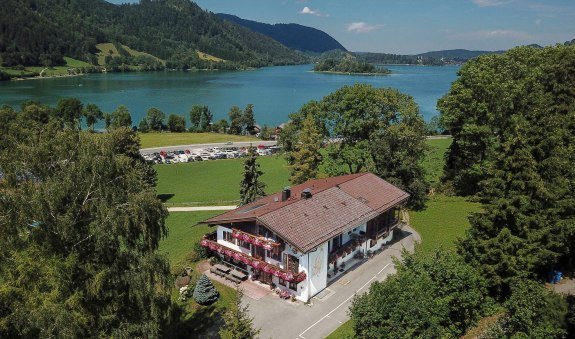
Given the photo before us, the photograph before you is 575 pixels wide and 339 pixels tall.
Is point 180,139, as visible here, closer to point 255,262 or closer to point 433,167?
point 433,167

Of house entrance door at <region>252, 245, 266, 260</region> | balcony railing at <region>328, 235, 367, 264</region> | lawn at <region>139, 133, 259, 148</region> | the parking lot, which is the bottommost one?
lawn at <region>139, 133, 259, 148</region>

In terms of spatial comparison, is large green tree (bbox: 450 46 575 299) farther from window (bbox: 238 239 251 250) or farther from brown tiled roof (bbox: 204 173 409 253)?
window (bbox: 238 239 251 250)

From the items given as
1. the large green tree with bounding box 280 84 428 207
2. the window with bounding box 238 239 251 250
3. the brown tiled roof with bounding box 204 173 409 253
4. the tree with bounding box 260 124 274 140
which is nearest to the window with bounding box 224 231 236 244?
the window with bounding box 238 239 251 250

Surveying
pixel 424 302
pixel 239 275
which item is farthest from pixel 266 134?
pixel 424 302

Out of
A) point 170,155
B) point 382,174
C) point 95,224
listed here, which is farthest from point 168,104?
point 95,224

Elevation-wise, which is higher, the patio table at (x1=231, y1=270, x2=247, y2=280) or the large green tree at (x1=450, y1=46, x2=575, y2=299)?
the large green tree at (x1=450, y1=46, x2=575, y2=299)

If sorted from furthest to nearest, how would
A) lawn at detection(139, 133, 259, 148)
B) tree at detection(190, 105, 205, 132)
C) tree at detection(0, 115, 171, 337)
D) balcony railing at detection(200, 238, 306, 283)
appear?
tree at detection(190, 105, 205, 132) → lawn at detection(139, 133, 259, 148) → balcony railing at detection(200, 238, 306, 283) → tree at detection(0, 115, 171, 337)

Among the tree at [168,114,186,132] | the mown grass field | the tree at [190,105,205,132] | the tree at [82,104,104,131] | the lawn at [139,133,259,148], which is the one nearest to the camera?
the mown grass field
